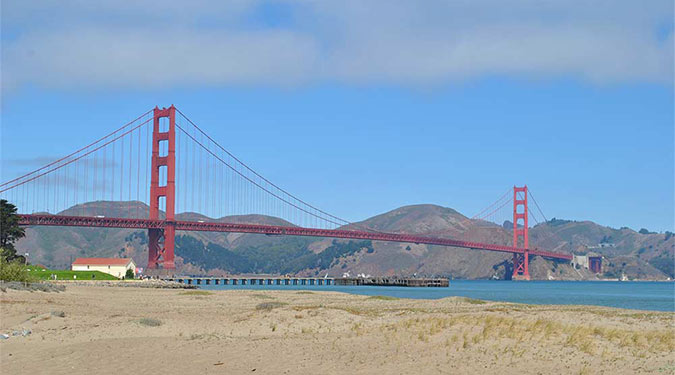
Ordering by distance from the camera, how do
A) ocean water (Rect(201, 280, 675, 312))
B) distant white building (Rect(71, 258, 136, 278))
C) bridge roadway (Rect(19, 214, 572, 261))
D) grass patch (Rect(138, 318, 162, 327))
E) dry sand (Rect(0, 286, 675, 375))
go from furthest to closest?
1. distant white building (Rect(71, 258, 136, 278))
2. bridge roadway (Rect(19, 214, 572, 261))
3. ocean water (Rect(201, 280, 675, 312))
4. grass patch (Rect(138, 318, 162, 327))
5. dry sand (Rect(0, 286, 675, 375))

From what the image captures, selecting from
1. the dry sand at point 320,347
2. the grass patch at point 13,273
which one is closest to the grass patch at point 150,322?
the dry sand at point 320,347

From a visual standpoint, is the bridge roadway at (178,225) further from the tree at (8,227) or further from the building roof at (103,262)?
the tree at (8,227)

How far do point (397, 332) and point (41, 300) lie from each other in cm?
1997

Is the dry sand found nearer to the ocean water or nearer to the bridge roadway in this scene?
the ocean water

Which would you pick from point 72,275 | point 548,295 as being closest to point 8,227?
point 72,275

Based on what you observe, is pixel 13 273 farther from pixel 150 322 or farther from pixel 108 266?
pixel 108 266

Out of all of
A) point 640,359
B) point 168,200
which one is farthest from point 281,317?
point 168,200

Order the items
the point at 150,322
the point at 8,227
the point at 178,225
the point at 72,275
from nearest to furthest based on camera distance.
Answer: the point at 150,322 → the point at 8,227 → the point at 72,275 → the point at 178,225

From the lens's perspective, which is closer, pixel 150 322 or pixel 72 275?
pixel 150 322

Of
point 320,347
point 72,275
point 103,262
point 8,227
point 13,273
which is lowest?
point 72,275

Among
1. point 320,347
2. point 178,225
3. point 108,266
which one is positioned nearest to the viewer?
point 320,347

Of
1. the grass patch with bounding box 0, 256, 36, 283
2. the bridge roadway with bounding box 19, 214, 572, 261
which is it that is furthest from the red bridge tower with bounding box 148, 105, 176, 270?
the grass patch with bounding box 0, 256, 36, 283

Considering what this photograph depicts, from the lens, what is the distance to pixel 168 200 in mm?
110438

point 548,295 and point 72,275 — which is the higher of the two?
point 72,275
